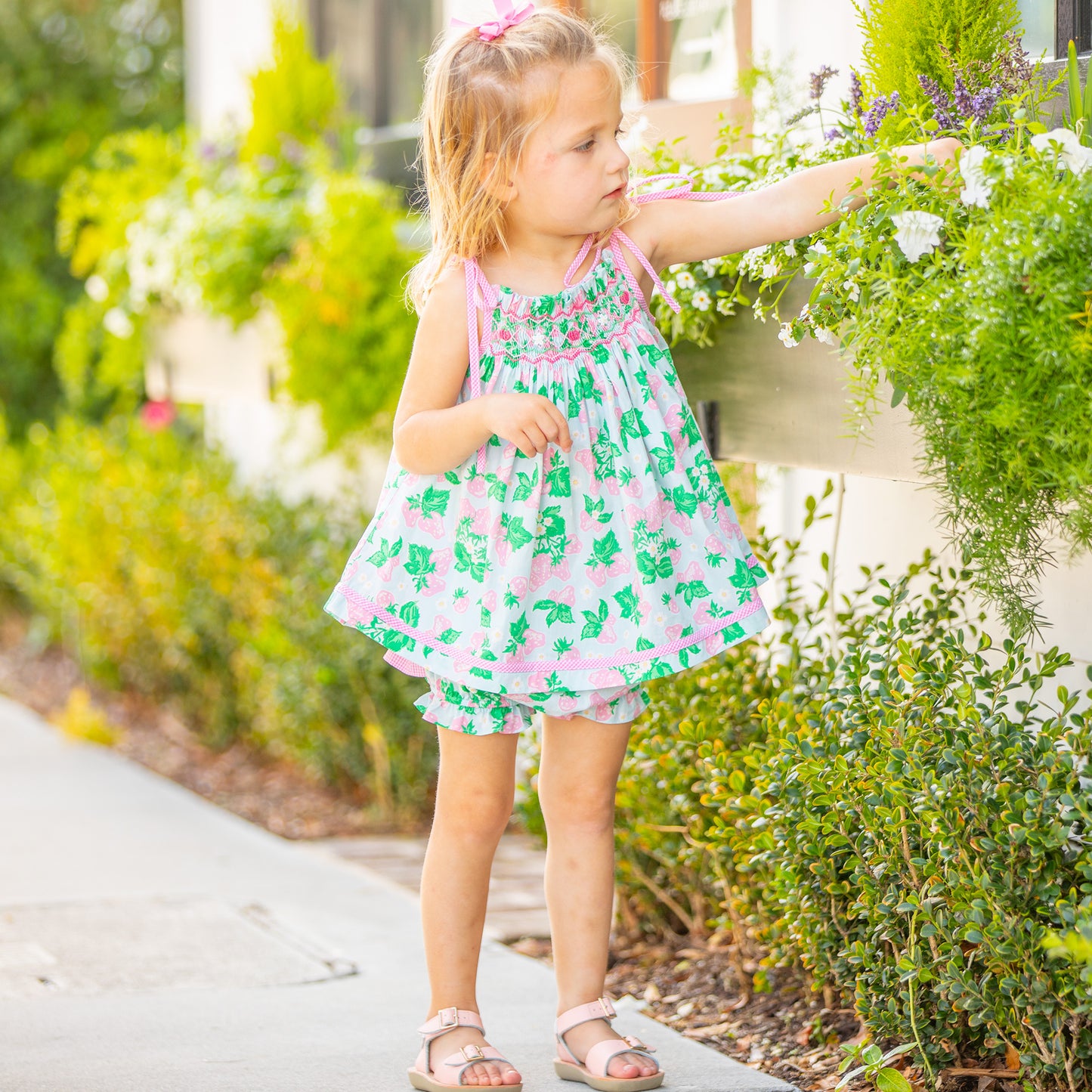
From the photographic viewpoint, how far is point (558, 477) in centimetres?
232

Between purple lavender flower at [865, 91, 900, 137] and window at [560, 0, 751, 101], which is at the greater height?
window at [560, 0, 751, 101]

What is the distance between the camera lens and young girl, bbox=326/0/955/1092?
2297 millimetres

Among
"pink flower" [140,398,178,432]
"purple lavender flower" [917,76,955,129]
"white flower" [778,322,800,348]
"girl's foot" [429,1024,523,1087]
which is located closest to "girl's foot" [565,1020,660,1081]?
"girl's foot" [429,1024,523,1087]

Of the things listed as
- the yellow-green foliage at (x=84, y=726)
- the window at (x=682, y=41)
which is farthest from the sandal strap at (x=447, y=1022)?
the yellow-green foliage at (x=84, y=726)

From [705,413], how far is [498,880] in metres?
1.69

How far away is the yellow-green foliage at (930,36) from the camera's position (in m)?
2.28

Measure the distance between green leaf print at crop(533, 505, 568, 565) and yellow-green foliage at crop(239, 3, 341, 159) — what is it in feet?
12.9

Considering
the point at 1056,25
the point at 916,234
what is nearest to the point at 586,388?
the point at 916,234

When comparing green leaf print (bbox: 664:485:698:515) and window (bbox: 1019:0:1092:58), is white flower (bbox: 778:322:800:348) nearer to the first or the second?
green leaf print (bbox: 664:485:698:515)

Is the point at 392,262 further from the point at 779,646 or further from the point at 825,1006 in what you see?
the point at 825,1006

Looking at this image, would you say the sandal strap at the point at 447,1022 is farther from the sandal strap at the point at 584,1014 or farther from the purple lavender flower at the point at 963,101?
the purple lavender flower at the point at 963,101

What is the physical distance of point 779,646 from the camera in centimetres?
350

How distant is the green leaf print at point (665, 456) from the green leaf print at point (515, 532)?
0.73ft

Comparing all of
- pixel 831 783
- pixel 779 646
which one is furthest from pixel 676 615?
pixel 779 646
